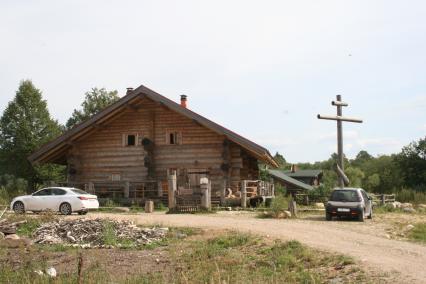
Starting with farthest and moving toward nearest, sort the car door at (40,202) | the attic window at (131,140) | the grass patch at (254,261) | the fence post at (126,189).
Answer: the attic window at (131,140)
the fence post at (126,189)
the car door at (40,202)
the grass patch at (254,261)

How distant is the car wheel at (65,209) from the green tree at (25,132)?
→ 31.0m

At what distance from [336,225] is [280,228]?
10.1 ft

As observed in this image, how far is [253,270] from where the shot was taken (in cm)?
1298

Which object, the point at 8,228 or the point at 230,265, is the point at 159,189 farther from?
the point at 230,265

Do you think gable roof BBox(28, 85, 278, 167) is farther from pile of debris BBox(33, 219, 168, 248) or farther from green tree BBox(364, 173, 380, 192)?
green tree BBox(364, 173, 380, 192)

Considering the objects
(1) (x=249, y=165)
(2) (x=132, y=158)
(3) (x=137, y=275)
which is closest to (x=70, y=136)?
(2) (x=132, y=158)

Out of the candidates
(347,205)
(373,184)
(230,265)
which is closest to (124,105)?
(347,205)

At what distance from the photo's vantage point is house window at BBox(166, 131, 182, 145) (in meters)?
32.8

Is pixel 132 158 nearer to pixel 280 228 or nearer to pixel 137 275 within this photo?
pixel 280 228

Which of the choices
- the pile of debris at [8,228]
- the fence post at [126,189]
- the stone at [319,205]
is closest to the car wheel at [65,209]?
the pile of debris at [8,228]

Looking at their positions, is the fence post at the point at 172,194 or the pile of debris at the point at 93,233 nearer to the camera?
the pile of debris at the point at 93,233

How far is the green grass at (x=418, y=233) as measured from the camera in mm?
18078

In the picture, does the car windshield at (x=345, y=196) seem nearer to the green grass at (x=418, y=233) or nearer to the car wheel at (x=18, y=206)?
the green grass at (x=418, y=233)

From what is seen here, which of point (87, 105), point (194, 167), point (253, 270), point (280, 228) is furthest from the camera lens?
point (87, 105)
